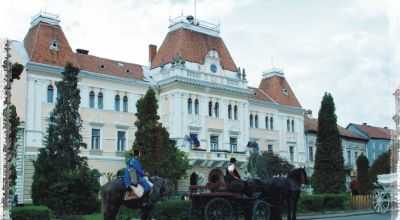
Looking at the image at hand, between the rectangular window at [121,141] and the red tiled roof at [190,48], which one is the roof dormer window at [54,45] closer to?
the rectangular window at [121,141]

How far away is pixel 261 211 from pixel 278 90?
45.3 metres

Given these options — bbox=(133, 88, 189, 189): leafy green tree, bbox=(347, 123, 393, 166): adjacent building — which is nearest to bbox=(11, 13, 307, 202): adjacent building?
bbox=(133, 88, 189, 189): leafy green tree

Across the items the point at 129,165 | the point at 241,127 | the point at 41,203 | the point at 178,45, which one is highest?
the point at 178,45

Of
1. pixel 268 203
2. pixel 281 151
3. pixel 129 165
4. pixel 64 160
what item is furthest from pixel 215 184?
pixel 281 151

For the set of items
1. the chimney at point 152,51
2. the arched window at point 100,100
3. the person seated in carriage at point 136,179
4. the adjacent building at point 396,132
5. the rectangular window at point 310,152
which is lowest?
the person seated in carriage at point 136,179

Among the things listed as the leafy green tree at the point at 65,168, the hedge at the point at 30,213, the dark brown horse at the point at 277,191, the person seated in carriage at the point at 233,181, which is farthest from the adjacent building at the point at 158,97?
the dark brown horse at the point at 277,191

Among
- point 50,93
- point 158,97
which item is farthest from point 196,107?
point 50,93

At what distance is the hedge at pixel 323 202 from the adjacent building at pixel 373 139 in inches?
1874

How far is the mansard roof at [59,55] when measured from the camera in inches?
1673

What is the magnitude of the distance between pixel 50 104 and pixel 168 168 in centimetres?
1548

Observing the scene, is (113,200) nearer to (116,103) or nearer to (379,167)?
(379,167)

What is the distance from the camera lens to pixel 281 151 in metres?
58.8

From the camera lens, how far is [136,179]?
1453cm

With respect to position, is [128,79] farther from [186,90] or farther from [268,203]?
[268,203]
